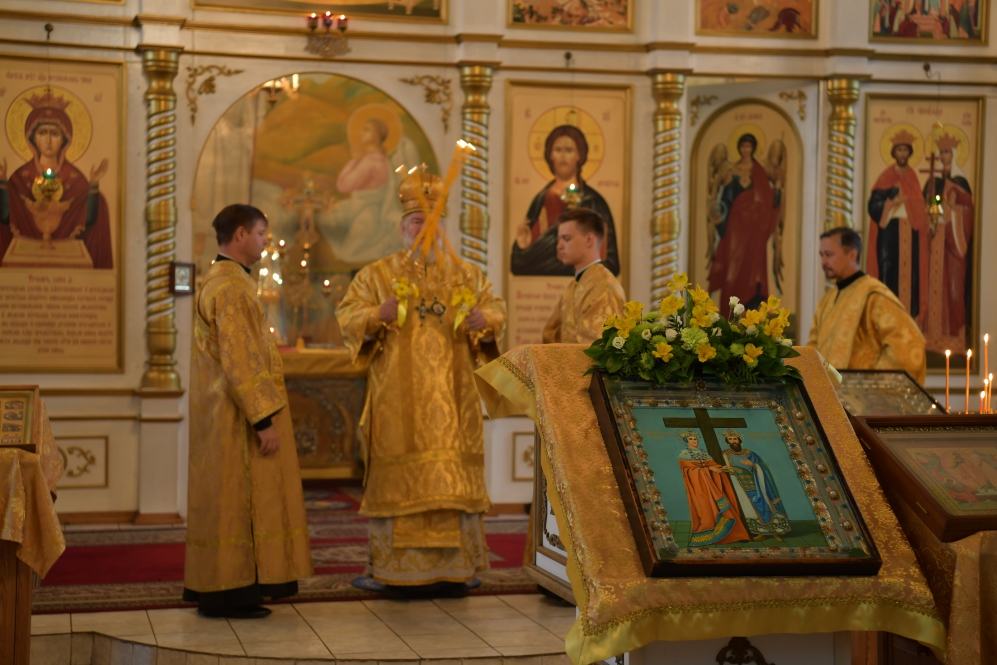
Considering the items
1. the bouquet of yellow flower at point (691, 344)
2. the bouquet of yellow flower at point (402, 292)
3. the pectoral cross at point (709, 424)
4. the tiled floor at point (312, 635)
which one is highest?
the bouquet of yellow flower at point (402, 292)

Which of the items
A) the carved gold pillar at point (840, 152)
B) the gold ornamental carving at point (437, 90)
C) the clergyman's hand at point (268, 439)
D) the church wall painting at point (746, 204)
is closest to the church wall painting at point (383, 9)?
the gold ornamental carving at point (437, 90)

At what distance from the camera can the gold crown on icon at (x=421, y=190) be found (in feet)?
18.2

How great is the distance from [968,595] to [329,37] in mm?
6578

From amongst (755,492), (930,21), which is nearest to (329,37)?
(930,21)

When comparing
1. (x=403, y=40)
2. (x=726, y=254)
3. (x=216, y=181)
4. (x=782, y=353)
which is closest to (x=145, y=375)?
(x=216, y=181)

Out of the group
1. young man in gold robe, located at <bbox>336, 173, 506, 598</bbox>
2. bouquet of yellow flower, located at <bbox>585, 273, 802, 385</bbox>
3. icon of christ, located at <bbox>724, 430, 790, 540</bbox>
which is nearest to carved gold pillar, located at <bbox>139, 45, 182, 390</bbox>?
young man in gold robe, located at <bbox>336, 173, 506, 598</bbox>

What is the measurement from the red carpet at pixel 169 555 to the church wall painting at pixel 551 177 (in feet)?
6.19

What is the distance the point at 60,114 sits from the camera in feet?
25.9

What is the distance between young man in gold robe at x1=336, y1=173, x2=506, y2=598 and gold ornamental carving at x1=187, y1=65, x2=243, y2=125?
10.5 feet

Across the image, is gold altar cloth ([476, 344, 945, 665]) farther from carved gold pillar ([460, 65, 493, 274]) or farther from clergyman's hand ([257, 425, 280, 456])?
carved gold pillar ([460, 65, 493, 274])

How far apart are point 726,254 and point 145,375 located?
15.0ft

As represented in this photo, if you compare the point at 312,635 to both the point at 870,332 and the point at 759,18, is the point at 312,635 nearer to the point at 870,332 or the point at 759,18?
the point at 870,332

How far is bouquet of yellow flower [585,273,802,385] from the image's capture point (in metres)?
3.17

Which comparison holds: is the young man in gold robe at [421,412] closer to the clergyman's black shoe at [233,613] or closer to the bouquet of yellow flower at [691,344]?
the clergyman's black shoe at [233,613]
